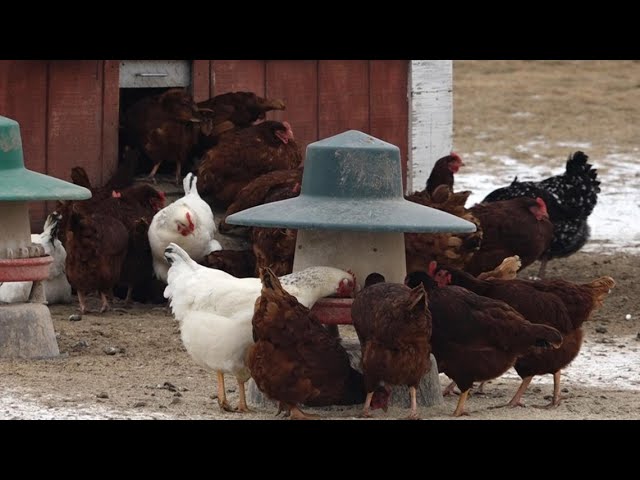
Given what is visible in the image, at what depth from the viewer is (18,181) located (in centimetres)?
737

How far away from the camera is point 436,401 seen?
6.78 metres

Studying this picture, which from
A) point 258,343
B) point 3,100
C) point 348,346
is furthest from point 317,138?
point 258,343

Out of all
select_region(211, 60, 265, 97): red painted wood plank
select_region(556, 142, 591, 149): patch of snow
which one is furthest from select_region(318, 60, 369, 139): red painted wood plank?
select_region(556, 142, 591, 149): patch of snow

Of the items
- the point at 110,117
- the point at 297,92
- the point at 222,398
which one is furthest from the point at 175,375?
the point at 297,92

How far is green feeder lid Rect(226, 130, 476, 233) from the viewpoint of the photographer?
6422 millimetres

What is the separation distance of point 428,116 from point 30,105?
3319 millimetres

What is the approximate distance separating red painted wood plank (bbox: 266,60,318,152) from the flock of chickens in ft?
1.72

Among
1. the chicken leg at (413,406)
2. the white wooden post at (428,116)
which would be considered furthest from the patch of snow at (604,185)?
the chicken leg at (413,406)

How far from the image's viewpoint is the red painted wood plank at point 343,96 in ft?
36.1

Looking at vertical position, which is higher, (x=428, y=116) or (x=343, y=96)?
(x=343, y=96)

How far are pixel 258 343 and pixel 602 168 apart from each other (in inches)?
376

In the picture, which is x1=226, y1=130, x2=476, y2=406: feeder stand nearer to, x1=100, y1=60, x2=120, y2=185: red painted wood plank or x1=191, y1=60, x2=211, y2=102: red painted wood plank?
x1=100, y1=60, x2=120, y2=185: red painted wood plank

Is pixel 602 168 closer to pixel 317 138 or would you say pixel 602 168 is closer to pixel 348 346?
pixel 317 138

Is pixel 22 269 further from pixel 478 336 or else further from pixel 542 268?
pixel 542 268
